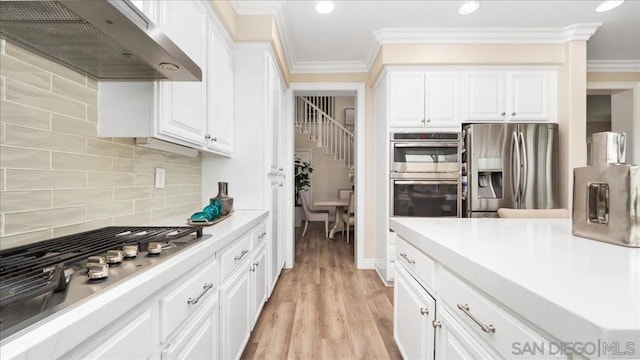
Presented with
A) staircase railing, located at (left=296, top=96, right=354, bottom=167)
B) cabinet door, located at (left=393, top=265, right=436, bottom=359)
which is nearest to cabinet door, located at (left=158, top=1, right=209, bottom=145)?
cabinet door, located at (left=393, top=265, right=436, bottom=359)

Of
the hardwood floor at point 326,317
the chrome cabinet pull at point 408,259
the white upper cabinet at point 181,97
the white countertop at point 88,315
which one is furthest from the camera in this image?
the hardwood floor at point 326,317

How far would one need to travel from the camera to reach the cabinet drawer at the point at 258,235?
2.01 meters

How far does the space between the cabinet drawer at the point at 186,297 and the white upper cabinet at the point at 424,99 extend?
97.3 inches

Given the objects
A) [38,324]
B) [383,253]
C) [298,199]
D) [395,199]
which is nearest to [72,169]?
[38,324]

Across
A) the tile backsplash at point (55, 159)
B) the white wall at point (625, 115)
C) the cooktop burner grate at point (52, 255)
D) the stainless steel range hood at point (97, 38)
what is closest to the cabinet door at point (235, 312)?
the cooktop burner grate at point (52, 255)

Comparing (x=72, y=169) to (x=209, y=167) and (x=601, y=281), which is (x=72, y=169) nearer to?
(x=209, y=167)

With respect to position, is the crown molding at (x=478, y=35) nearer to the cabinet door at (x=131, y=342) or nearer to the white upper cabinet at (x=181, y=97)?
the white upper cabinet at (x=181, y=97)

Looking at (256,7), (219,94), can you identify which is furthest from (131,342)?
(256,7)

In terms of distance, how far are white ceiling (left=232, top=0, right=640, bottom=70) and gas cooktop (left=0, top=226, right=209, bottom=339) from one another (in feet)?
7.31

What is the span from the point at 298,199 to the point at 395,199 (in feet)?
14.1

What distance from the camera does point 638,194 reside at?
0.89 m

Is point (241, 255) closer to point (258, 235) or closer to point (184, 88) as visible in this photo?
point (258, 235)

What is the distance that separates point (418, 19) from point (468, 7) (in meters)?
0.45

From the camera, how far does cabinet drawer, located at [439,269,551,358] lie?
675mm
